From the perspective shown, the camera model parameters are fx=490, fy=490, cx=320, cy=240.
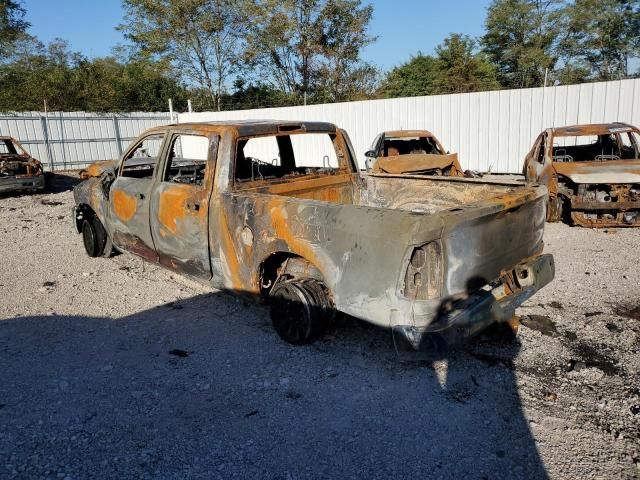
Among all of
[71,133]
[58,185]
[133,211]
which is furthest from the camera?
[71,133]

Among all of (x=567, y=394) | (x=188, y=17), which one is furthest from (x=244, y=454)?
(x=188, y=17)

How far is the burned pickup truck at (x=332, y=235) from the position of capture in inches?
119

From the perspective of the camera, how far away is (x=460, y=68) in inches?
1193

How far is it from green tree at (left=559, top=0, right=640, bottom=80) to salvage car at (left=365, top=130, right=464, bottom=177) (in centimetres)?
2329

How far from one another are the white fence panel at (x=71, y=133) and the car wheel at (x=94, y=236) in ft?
47.7

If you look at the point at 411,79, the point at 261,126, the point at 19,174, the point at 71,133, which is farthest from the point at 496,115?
the point at 411,79

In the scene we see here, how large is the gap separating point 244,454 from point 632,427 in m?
2.27

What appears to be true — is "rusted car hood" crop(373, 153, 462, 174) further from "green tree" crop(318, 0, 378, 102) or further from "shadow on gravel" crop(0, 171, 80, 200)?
"green tree" crop(318, 0, 378, 102)

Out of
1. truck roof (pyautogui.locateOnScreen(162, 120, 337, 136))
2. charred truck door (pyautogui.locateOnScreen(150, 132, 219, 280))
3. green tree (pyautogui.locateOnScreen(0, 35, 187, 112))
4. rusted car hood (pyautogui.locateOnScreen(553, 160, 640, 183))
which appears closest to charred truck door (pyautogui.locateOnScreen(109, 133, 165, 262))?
charred truck door (pyautogui.locateOnScreen(150, 132, 219, 280))

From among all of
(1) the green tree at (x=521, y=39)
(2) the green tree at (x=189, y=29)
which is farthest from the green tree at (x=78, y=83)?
(1) the green tree at (x=521, y=39)

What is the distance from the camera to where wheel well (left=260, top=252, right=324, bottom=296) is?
392 centimetres

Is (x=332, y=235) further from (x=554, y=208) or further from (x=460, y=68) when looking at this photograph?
(x=460, y=68)

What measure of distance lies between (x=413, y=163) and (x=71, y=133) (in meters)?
16.0

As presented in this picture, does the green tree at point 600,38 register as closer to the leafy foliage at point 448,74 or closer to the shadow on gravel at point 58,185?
the leafy foliage at point 448,74
